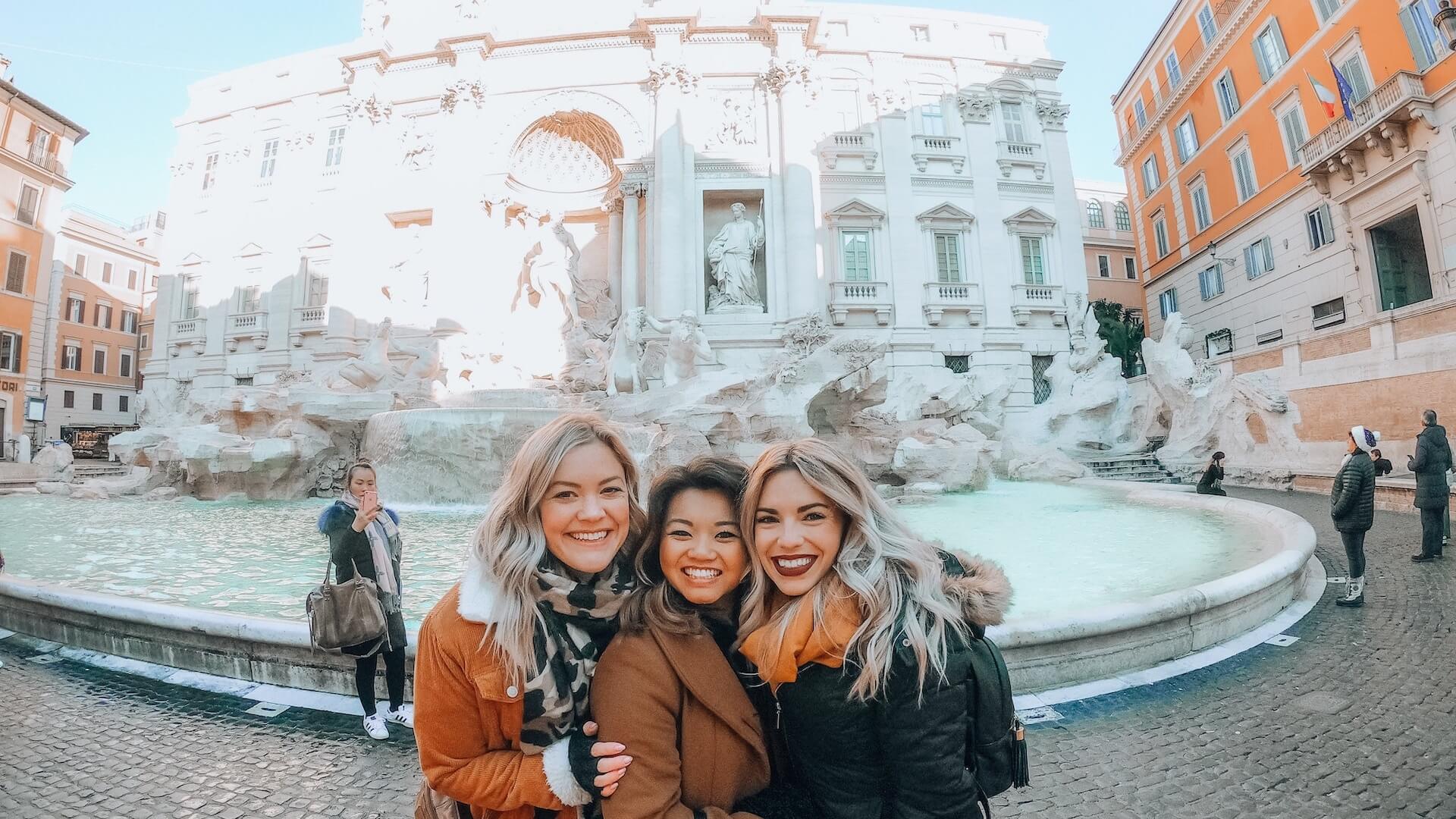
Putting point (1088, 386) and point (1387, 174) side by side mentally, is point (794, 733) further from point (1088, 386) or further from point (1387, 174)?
point (1387, 174)

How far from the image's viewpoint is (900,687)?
0.96 metres

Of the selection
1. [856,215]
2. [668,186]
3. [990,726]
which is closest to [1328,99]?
[856,215]

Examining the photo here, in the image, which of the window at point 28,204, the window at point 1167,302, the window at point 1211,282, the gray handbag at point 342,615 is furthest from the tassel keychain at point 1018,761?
the window at point 28,204

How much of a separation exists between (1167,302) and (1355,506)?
19635 mm

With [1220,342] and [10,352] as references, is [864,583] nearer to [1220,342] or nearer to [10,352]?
[1220,342]

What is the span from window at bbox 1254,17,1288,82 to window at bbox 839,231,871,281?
1012 centimetres

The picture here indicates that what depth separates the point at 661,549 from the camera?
3.61 feet

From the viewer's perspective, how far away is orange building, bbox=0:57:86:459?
2030 centimetres

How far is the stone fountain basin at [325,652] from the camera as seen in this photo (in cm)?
245

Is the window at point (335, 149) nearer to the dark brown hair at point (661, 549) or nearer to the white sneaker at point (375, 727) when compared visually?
the white sneaker at point (375, 727)

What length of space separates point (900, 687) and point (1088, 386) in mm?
14547

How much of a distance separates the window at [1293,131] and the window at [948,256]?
7.38 m

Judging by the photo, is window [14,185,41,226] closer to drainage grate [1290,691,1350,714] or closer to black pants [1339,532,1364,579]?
drainage grate [1290,691,1350,714]

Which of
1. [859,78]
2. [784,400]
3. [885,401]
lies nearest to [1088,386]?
[885,401]
